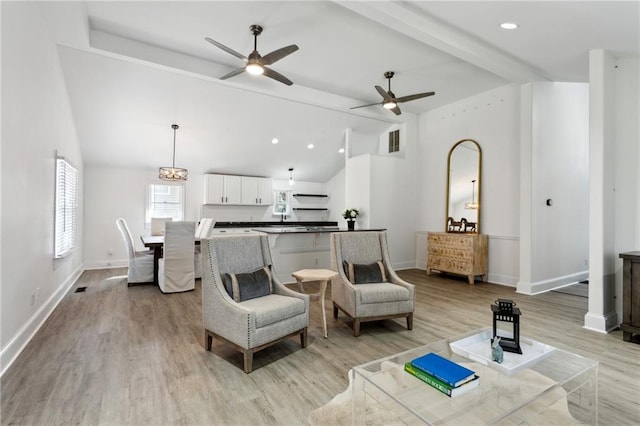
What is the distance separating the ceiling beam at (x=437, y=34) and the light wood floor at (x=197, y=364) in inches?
123

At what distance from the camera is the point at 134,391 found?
2.19 meters

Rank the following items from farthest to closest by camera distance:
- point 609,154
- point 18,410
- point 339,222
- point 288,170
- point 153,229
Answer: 1. point 339,222
2. point 288,170
3. point 153,229
4. point 609,154
5. point 18,410

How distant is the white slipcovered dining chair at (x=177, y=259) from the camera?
488 cm

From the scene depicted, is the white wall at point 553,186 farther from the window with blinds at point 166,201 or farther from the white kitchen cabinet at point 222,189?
the window with blinds at point 166,201

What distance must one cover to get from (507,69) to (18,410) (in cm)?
583

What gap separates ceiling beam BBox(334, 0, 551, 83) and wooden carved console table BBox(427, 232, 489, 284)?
2.67 metres

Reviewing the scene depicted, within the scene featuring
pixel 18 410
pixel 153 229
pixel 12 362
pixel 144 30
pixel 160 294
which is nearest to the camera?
pixel 18 410

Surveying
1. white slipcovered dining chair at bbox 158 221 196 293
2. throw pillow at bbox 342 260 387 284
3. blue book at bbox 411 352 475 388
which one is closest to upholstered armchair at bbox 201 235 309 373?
throw pillow at bbox 342 260 387 284

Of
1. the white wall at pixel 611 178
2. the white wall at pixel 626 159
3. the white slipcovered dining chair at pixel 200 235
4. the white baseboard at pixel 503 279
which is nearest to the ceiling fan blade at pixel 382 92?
the white wall at pixel 611 178

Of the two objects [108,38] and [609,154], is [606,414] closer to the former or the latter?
[609,154]

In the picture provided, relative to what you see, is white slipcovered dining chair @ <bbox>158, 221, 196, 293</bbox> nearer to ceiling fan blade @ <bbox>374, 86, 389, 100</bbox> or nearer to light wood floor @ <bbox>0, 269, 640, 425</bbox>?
light wood floor @ <bbox>0, 269, 640, 425</bbox>

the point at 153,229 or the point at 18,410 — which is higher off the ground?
the point at 153,229

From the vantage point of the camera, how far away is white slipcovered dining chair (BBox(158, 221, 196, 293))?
488 cm

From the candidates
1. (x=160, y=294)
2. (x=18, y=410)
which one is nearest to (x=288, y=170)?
(x=160, y=294)
